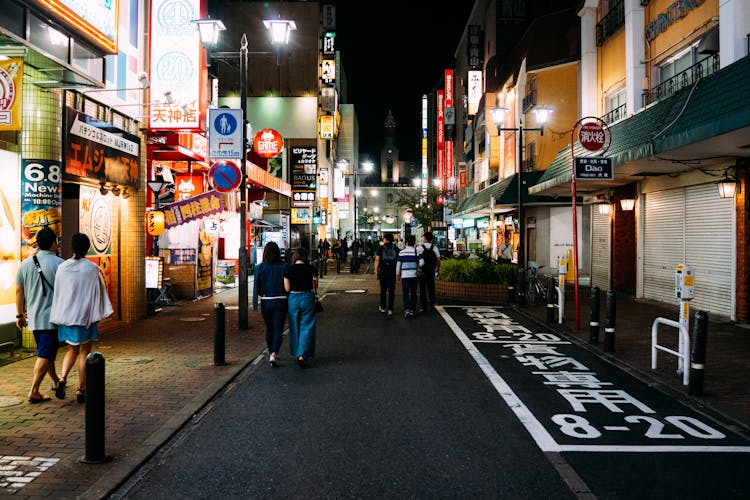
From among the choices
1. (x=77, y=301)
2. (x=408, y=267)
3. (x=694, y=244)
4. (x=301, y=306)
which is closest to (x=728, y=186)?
(x=694, y=244)

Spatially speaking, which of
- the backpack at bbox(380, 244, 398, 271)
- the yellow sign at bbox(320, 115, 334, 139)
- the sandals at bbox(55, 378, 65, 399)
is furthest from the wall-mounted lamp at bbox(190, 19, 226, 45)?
the yellow sign at bbox(320, 115, 334, 139)

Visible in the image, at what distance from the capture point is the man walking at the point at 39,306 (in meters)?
6.39

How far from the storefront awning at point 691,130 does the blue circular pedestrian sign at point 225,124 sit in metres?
8.52

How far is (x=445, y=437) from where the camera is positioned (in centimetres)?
542

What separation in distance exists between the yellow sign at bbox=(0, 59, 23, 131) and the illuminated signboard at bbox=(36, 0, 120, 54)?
111cm

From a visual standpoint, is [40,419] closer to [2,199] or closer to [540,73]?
[2,199]

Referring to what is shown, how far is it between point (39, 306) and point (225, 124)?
6.00 m

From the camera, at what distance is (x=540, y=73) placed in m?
25.6

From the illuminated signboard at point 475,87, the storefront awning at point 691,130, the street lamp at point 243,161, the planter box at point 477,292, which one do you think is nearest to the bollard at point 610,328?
the storefront awning at point 691,130

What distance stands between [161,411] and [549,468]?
13.1ft

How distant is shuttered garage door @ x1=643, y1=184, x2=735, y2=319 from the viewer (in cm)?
1325

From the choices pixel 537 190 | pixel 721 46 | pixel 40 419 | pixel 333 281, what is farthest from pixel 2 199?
pixel 333 281

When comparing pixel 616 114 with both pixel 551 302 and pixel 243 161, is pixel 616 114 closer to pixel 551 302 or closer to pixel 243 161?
pixel 551 302

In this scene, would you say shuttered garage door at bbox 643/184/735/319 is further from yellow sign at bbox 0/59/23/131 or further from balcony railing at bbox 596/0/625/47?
yellow sign at bbox 0/59/23/131
